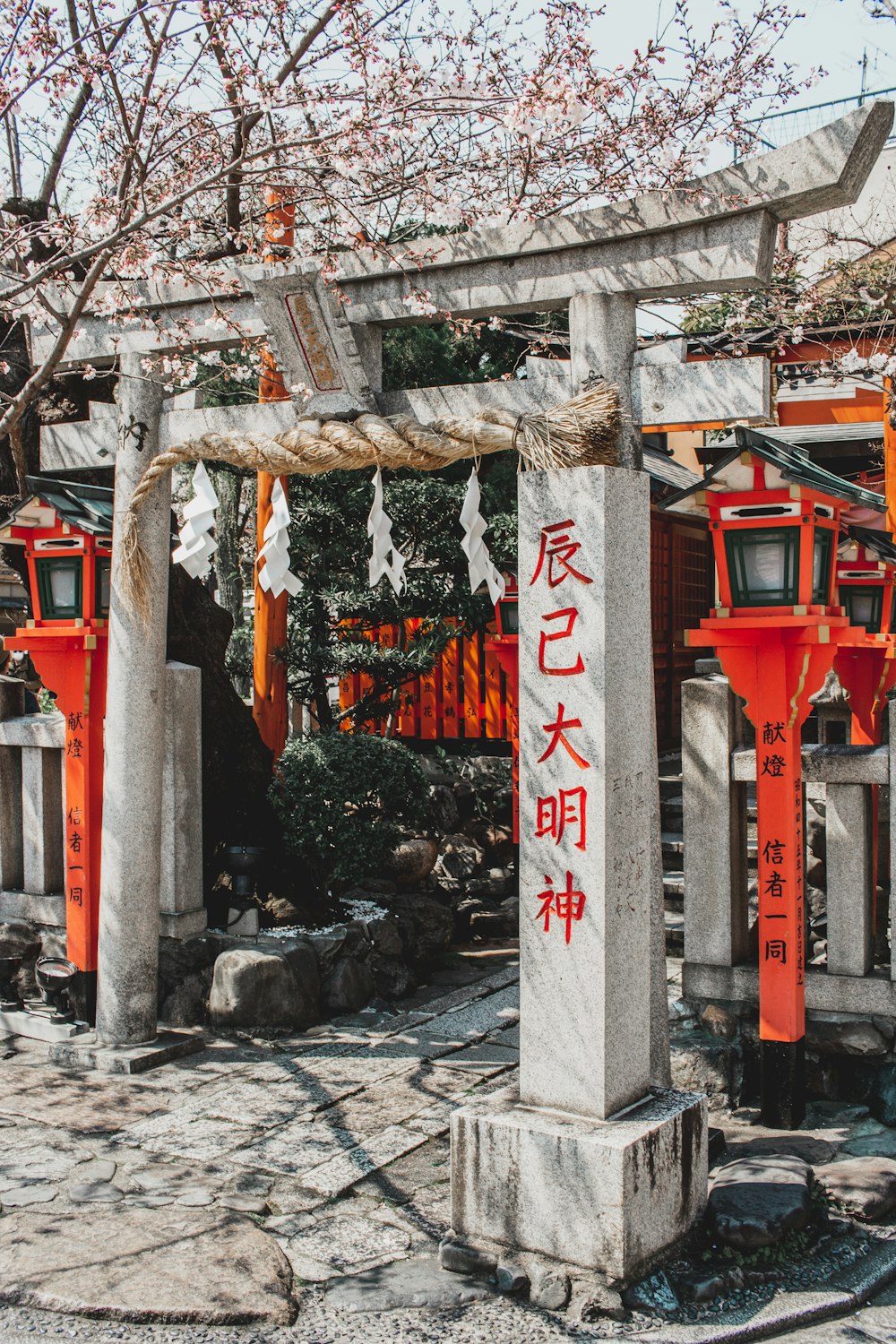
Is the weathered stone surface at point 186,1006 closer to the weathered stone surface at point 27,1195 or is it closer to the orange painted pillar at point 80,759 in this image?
the orange painted pillar at point 80,759

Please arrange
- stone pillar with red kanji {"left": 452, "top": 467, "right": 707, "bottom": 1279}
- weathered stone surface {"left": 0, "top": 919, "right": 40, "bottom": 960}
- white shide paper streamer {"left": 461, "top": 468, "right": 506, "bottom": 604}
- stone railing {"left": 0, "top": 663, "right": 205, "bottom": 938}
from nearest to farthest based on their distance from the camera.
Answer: stone pillar with red kanji {"left": 452, "top": 467, "right": 707, "bottom": 1279} → white shide paper streamer {"left": 461, "top": 468, "right": 506, "bottom": 604} → stone railing {"left": 0, "top": 663, "right": 205, "bottom": 938} → weathered stone surface {"left": 0, "top": 919, "right": 40, "bottom": 960}

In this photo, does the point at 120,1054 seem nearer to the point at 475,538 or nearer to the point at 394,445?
the point at 475,538

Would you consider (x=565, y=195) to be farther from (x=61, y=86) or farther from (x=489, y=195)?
(x=61, y=86)

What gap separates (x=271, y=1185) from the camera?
230 inches

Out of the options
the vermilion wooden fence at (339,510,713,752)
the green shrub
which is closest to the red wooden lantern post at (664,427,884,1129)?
the green shrub

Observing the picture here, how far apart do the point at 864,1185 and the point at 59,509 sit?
668 cm

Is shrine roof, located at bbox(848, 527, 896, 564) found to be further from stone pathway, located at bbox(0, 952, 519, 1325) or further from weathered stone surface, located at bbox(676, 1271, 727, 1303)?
weathered stone surface, located at bbox(676, 1271, 727, 1303)

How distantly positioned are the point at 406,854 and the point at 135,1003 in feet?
12.5

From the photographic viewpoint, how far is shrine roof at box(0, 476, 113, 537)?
27.0ft

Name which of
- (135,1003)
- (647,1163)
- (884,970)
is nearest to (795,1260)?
(647,1163)

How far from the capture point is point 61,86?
7.26 m

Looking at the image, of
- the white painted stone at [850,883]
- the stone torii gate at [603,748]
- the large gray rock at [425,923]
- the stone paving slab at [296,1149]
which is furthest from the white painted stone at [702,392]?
the large gray rock at [425,923]

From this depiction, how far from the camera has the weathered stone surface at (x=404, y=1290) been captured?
15.3ft

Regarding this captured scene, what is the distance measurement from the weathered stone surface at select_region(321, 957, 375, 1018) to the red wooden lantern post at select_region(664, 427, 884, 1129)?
11.3 ft
